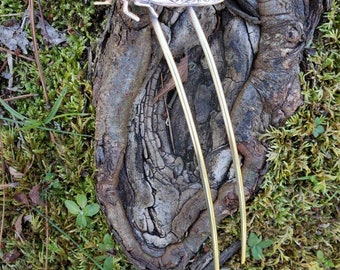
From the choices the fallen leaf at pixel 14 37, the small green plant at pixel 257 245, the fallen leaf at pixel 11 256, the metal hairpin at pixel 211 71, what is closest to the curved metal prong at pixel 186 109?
the metal hairpin at pixel 211 71

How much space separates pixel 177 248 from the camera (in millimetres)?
1453

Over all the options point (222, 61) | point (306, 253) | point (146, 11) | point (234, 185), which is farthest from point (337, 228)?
point (146, 11)

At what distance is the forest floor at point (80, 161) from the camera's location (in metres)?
1.44

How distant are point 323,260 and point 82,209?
88 centimetres

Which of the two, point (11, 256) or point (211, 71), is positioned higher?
point (211, 71)

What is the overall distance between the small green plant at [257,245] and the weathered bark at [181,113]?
0.15 meters

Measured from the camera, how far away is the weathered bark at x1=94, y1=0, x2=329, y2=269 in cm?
134

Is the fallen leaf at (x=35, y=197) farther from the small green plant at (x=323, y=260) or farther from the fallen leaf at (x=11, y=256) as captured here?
the small green plant at (x=323, y=260)

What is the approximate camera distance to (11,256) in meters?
1.62

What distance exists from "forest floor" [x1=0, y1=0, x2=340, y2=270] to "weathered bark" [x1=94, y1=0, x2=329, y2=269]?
3.6 inches

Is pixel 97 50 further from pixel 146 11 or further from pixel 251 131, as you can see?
pixel 251 131

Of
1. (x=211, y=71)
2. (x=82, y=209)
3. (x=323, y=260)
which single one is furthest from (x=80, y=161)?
(x=323, y=260)

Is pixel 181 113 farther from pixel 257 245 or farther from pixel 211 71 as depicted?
pixel 257 245

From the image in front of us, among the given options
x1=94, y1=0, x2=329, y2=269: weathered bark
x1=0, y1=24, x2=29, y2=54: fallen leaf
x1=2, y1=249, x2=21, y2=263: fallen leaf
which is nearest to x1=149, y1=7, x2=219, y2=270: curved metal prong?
x1=94, y1=0, x2=329, y2=269: weathered bark
